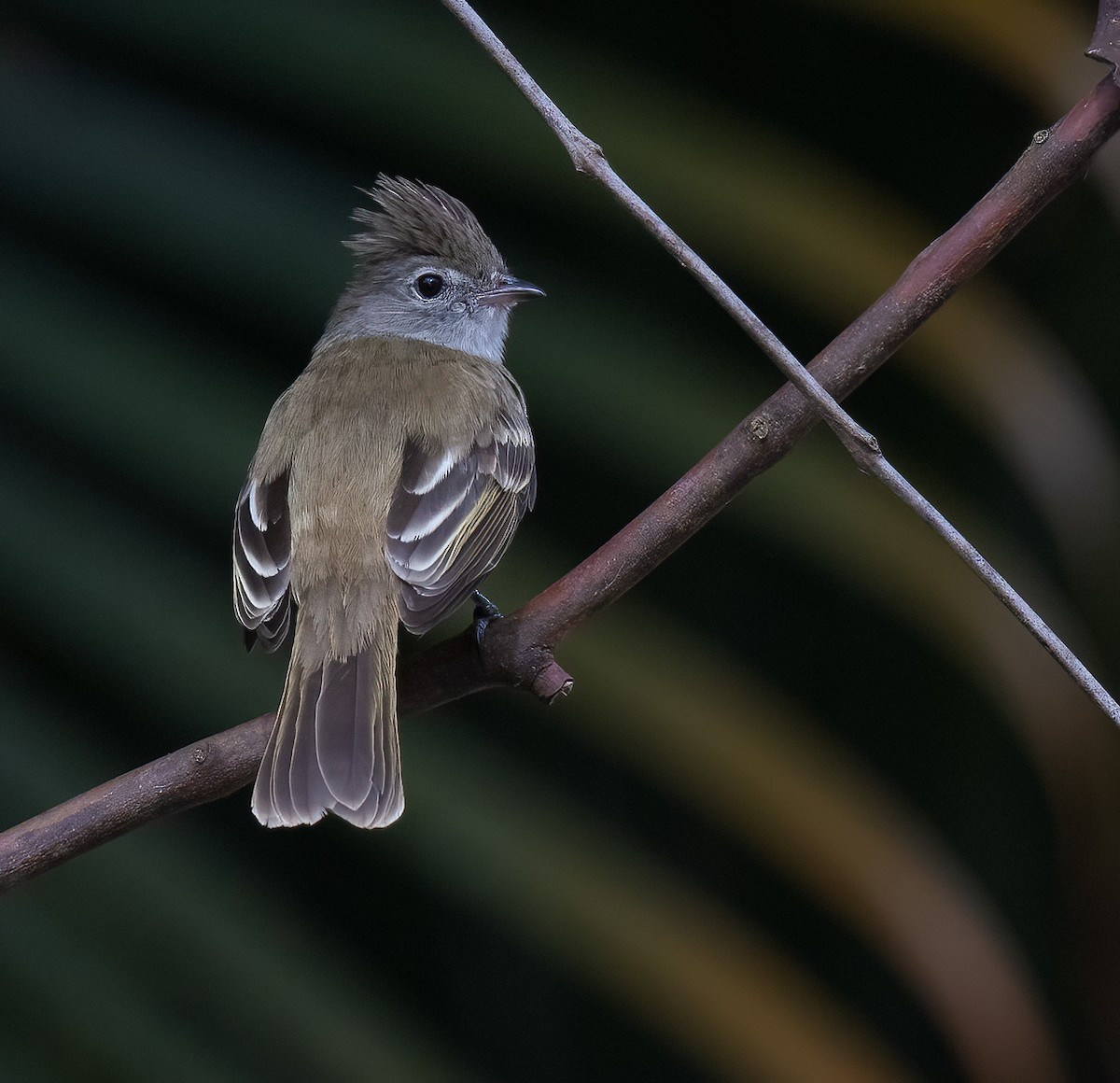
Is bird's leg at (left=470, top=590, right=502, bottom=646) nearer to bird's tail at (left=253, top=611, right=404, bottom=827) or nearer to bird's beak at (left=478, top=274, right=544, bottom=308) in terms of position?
bird's tail at (left=253, top=611, right=404, bottom=827)

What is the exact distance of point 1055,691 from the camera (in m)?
2.36

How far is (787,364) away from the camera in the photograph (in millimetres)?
1668

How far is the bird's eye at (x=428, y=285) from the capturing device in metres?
3.45

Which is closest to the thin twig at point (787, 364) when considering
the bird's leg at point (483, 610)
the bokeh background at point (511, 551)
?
the bokeh background at point (511, 551)

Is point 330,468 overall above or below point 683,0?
below

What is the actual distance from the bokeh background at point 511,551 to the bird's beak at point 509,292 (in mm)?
101

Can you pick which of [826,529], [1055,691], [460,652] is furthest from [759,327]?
[1055,691]

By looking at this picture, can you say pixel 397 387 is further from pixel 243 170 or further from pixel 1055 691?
pixel 1055 691

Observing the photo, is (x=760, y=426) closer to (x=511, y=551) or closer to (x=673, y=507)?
(x=673, y=507)

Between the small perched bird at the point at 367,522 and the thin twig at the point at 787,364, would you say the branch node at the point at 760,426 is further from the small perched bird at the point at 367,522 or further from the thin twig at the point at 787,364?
the small perched bird at the point at 367,522

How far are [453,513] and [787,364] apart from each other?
109cm

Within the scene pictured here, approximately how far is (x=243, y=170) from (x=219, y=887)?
49.5 inches

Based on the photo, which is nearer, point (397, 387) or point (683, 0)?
point (397, 387)

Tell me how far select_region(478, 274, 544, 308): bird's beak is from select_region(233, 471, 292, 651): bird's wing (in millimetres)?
712
